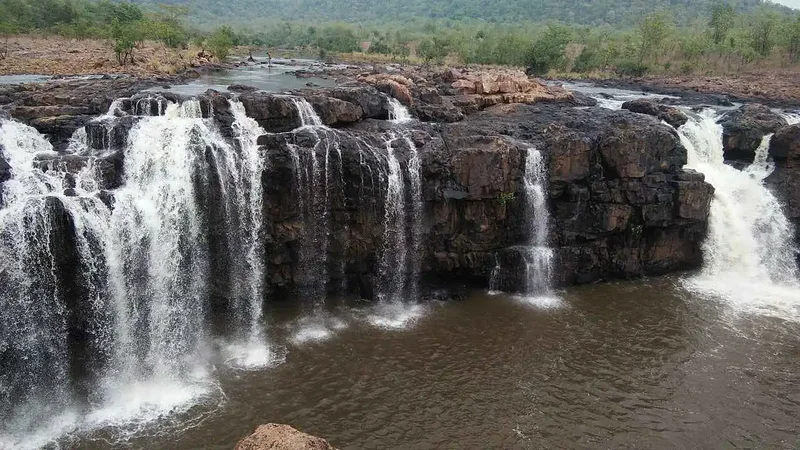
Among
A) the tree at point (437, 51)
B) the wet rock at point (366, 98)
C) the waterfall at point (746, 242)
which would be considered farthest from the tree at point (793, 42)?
the wet rock at point (366, 98)

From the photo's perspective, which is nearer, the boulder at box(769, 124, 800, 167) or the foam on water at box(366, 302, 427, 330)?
the foam on water at box(366, 302, 427, 330)

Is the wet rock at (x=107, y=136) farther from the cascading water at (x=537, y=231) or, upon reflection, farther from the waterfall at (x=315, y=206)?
the cascading water at (x=537, y=231)

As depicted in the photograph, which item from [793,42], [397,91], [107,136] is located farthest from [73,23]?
[793,42]

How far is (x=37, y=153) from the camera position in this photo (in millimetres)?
17922

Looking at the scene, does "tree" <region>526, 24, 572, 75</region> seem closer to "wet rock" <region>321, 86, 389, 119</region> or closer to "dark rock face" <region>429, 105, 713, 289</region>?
"dark rock face" <region>429, 105, 713, 289</region>

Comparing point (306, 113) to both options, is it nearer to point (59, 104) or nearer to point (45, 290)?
point (59, 104)

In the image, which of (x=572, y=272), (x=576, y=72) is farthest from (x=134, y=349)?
(x=576, y=72)

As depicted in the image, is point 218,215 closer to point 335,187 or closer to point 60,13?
point 335,187

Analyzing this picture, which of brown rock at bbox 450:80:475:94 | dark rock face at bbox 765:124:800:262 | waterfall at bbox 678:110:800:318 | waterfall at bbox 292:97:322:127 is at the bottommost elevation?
waterfall at bbox 678:110:800:318

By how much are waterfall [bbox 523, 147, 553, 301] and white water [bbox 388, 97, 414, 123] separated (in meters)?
6.25

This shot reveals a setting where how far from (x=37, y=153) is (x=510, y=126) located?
1811 cm

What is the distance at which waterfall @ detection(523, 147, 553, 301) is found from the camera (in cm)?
2219

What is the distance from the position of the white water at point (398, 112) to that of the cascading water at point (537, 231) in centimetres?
626

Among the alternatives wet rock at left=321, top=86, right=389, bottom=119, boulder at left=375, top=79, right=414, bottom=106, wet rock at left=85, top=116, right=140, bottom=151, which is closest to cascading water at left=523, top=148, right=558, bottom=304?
wet rock at left=321, top=86, right=389, bottom=119
